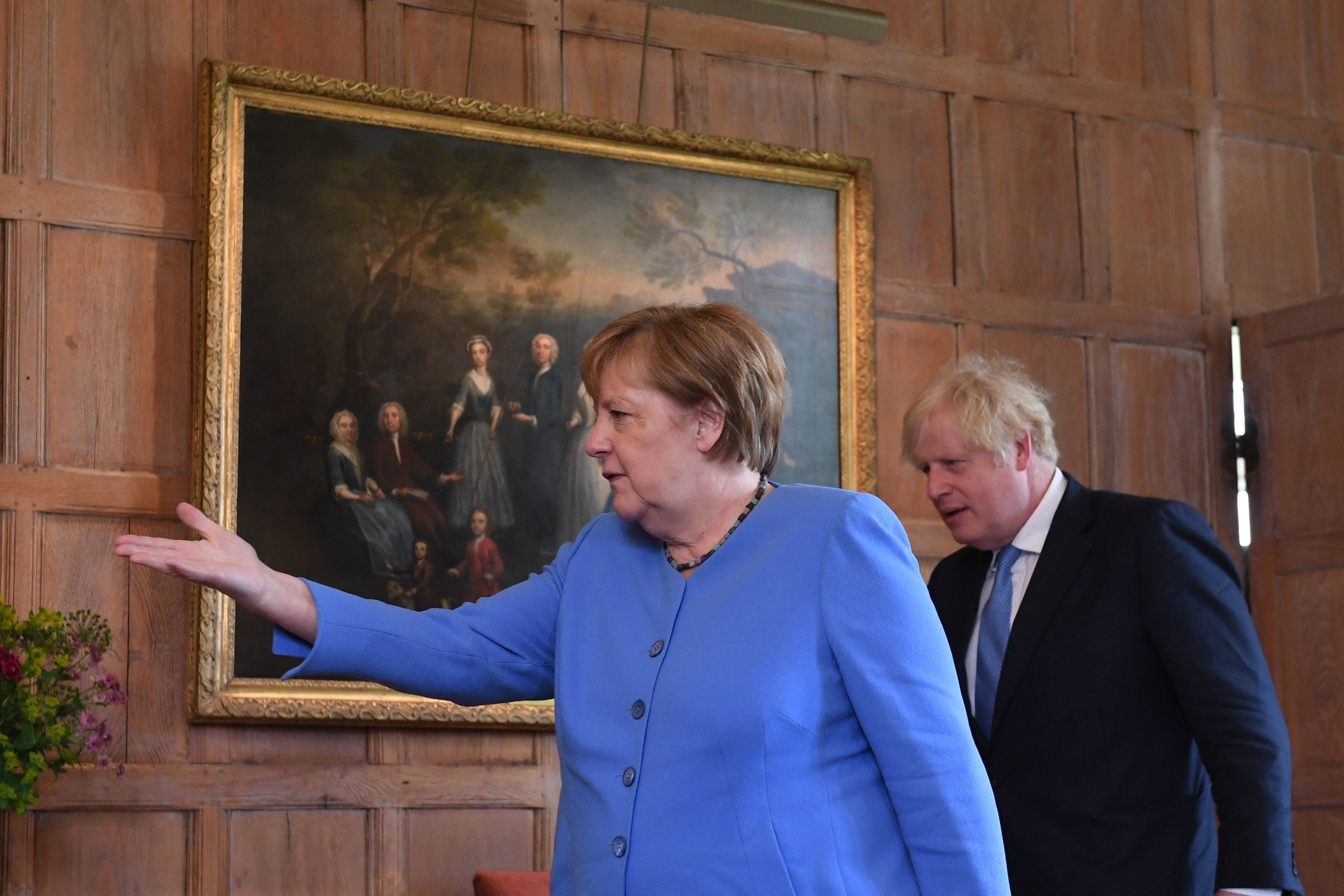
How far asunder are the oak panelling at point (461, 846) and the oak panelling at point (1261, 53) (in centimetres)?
371

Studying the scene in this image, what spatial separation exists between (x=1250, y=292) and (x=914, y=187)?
4.63ft

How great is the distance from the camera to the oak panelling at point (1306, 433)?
5215 mm

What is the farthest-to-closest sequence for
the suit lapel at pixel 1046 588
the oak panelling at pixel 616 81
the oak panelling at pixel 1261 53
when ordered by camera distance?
the oak panelling at pixel 1261 53, the oak panelling at pixel 616 81, the suit lapel at pixel 1046 588

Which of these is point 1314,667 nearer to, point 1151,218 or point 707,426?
point 1151,218

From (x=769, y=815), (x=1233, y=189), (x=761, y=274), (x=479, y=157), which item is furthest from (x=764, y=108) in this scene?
(x=769, y=815)

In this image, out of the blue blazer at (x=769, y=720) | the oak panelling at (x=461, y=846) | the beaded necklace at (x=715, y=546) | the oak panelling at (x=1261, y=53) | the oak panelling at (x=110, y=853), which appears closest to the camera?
the blue blazer at (x=769, y=720)

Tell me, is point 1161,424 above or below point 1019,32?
below

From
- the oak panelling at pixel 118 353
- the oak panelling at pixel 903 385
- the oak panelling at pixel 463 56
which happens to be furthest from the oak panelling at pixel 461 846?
the oak panelling at pixel 463 56

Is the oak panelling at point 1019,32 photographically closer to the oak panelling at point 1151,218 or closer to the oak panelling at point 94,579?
the oak panelling at point 1151,218

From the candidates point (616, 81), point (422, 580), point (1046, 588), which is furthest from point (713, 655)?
point (616, 81)

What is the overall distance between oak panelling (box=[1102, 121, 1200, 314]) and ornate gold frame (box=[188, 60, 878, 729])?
128 centimetres

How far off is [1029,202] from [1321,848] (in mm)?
2365

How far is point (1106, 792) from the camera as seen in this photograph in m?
2.93

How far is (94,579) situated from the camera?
12.9 feet
